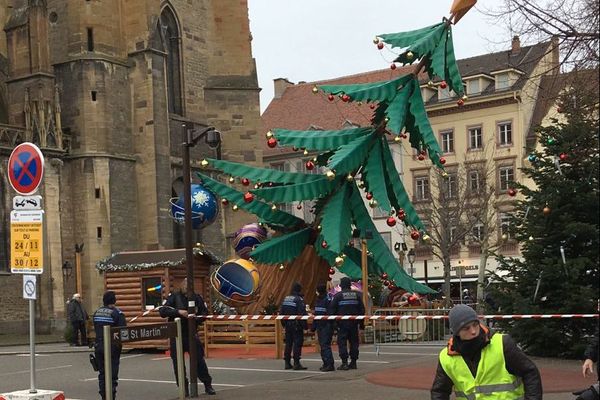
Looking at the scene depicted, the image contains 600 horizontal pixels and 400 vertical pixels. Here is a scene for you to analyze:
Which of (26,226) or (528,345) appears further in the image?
(528,345)

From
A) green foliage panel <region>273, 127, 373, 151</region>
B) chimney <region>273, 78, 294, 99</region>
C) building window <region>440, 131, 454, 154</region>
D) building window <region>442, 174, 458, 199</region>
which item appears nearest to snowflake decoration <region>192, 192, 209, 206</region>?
green foliage panel <region>273, 127, 373, 151</region>

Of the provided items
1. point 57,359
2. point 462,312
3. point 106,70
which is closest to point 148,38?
point 106,70

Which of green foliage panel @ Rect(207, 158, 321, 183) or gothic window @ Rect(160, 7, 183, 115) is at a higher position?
gothic window @ Rect(160, 7, 183, 115)

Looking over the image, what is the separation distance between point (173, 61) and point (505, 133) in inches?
875

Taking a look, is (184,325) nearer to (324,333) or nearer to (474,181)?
(324,333)

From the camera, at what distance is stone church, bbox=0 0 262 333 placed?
1400 inches

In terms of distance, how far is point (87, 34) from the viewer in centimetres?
3734

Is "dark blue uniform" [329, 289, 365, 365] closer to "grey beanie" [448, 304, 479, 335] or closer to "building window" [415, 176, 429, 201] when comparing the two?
"grey beanie" [448, 304, 479, 335]

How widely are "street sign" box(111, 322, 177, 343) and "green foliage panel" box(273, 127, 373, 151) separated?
4.78 meters

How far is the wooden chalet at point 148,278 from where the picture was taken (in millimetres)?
22188

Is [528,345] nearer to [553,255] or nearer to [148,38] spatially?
[553,255]

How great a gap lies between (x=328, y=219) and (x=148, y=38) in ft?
78.8

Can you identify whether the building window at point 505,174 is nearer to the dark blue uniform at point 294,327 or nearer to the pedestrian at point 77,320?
the pedestrian at point 77,320

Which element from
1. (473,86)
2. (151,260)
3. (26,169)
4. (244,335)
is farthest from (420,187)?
(26,169)
